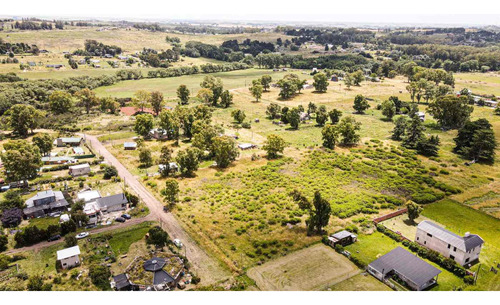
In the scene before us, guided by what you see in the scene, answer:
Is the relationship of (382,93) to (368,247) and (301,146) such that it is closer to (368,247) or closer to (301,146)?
(301,146)

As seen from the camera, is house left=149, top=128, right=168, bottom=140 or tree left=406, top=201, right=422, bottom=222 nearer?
tree left=406, top=201, right=422, bottom=222

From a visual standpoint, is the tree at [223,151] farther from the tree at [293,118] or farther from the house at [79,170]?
the tree at [293,118]

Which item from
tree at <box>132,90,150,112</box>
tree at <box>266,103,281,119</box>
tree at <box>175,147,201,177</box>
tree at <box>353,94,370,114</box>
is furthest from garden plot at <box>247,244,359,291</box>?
tree at <box>132,90,150,112</box>

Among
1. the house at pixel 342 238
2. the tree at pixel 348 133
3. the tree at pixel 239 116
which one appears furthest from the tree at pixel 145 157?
the tree at pixel 348 133

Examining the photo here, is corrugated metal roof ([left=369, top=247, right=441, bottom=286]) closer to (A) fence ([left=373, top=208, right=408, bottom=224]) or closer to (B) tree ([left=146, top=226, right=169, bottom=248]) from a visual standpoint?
(A) fence ([left=373, top=208, right=408, bottom=224])

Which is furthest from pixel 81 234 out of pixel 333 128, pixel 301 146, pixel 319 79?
pixel 319 79

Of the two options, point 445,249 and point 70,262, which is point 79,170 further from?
point 445,249

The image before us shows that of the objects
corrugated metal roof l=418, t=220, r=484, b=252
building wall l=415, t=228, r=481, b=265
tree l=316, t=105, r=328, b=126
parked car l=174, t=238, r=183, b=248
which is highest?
tree l=316, t=105, r=328, b=126
